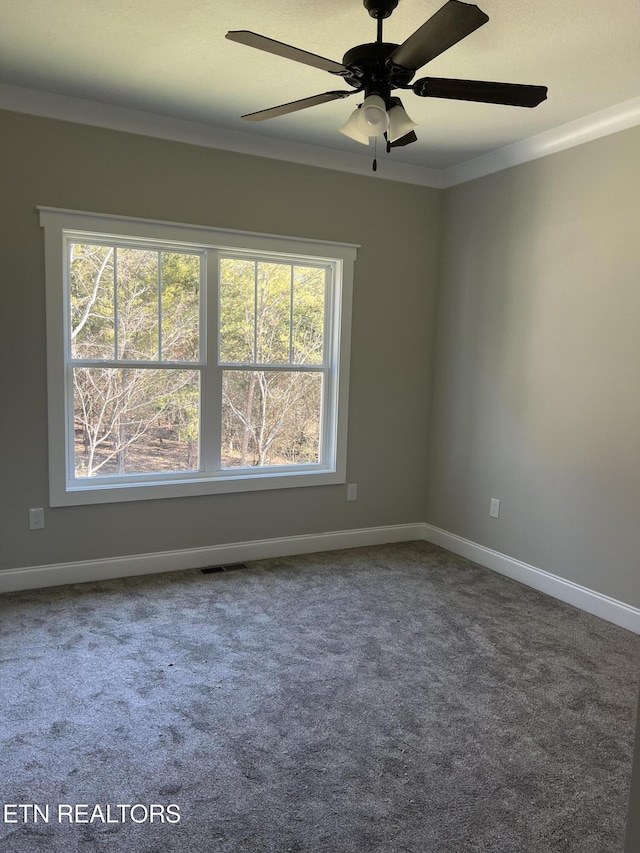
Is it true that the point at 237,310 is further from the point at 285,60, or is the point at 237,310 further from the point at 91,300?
the point at 285,60

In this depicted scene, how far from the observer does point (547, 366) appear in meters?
3.57

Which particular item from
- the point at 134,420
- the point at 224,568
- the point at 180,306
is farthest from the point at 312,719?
the point at 180,306

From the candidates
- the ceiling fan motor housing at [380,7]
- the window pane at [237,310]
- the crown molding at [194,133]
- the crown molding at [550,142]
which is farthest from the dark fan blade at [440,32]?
the window pane at [237,310]

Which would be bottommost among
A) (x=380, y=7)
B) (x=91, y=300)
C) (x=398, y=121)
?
(x=91, y=300)

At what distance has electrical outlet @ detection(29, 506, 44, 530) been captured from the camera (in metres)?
3.34

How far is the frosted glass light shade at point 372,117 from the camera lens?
2.13 meters

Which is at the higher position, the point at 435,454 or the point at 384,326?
the point at 384,326

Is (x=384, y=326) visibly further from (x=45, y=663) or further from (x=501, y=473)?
(x=45, y=663)

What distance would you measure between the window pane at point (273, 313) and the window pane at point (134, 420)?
53 centimetres

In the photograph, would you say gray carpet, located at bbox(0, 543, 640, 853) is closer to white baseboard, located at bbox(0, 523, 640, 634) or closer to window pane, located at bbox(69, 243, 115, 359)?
white baseboard, located at bbox(0, 523, 640, 634)

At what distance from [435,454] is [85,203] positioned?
2.89 meters

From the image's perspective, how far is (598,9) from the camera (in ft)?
7.20

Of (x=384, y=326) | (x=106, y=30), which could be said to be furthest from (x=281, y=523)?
(x=106, y=30)

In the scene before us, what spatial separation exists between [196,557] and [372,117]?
2736mm
